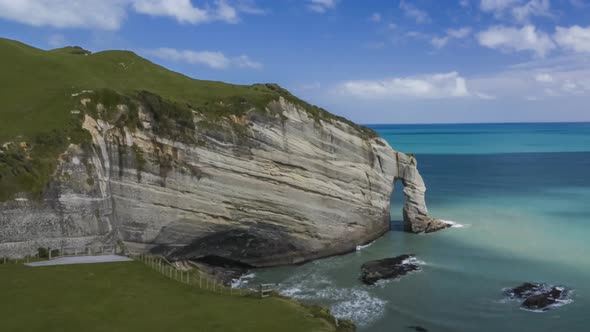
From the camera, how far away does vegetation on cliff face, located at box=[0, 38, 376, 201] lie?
35.4 meters

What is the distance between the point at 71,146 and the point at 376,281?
2626 cm

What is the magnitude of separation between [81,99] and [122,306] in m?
20.7

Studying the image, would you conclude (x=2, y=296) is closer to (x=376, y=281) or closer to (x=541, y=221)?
(x=376, y=281)

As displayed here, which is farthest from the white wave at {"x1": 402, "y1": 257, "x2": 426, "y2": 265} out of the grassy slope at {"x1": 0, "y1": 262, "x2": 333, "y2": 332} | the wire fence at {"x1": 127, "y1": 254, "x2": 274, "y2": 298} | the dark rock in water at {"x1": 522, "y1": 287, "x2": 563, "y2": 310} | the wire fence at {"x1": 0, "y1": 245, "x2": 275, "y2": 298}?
the grassy slope at {"x1": 0, "y1": 262, "x2": 333, "y2": 332}

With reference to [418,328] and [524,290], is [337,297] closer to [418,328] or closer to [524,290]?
[418,328]

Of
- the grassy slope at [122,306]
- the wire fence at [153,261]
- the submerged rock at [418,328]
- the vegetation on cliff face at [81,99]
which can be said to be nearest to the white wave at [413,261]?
the vegetation on cliff face at [81,99]

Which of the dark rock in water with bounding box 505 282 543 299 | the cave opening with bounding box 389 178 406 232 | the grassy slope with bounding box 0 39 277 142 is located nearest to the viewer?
the dark rock in water with bounding box 505 282 543 299

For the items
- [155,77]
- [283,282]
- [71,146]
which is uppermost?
[155,77]

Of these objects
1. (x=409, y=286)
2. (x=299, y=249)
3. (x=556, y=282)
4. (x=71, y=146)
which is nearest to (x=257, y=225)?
(x=299, y=249)

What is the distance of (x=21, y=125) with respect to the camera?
1463 inches

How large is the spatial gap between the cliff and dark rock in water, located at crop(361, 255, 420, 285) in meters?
5.36

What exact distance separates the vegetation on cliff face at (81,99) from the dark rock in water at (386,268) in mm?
14212

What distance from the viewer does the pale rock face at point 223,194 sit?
3597 centimetres

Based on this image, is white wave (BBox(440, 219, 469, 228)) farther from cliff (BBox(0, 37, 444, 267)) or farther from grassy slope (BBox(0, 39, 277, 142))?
grassy slope (BBox(0, 39, 277, 142))
